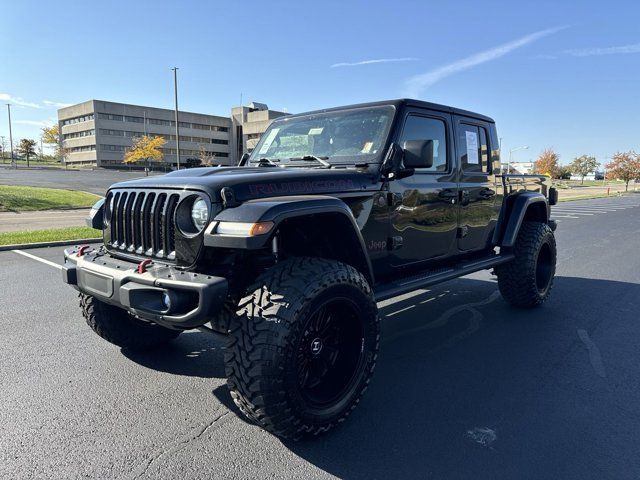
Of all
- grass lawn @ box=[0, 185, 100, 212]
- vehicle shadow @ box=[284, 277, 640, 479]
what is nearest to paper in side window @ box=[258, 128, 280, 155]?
vehicle shadow @ box=[284, 277, 640, 479]

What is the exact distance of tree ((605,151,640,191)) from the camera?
2238 inches

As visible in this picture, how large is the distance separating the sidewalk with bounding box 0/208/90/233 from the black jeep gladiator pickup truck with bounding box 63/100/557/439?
32.4 feet

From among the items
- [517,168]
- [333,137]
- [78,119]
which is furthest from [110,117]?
[333,137]

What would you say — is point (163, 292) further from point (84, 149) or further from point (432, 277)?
point (84, 149)

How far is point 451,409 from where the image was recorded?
9.63 feet

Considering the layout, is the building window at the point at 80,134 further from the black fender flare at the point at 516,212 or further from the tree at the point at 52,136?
the black fender flare at the point at 516,212

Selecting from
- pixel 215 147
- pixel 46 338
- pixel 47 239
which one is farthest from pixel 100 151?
pixel 46 338

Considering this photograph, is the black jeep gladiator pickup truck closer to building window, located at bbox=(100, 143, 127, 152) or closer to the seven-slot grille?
the seven-slot grille

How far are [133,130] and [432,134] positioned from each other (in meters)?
79.0

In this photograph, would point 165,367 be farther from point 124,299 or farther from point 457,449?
point 457,449

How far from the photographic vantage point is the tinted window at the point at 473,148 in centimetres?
441

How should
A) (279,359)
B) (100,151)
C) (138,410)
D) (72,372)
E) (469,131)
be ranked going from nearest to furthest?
1. (279,359)
2. (138,410)
3. (72,372)
4. (469,131)
5. (100,151)

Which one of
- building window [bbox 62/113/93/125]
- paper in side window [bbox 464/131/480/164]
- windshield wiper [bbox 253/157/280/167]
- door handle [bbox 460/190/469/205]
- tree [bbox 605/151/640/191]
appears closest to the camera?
windshield wiper [bbox 253/157/280/167]

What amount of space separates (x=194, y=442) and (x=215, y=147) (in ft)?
271
